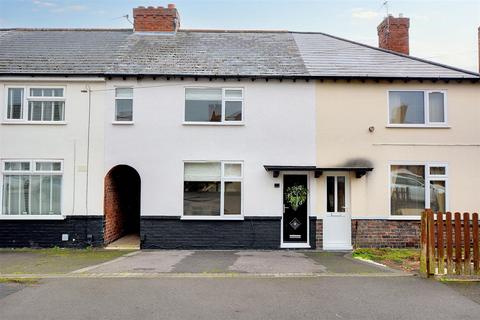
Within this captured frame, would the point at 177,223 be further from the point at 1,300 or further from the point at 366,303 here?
the point at 366,303

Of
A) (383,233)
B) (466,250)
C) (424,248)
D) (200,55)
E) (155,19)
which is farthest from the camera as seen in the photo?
(155,19)

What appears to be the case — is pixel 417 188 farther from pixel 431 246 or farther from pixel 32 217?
pixel 32 217

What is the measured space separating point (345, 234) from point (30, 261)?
30.5ft

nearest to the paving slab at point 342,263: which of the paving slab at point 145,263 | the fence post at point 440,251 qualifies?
the fence post at point 440,251

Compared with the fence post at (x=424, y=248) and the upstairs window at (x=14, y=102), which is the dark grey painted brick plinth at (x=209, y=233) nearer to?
the upstairs window at (x=14, y=102)

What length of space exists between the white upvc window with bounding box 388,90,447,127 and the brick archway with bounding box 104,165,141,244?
30.4 ft

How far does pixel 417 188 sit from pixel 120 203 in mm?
10367

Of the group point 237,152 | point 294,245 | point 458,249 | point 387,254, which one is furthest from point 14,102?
point 458,249

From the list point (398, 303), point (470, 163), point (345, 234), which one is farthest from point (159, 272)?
point (470, 163)

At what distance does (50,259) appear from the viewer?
12086 mm

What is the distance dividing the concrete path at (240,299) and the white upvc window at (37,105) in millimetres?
7373

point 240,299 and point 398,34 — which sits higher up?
point 398,34

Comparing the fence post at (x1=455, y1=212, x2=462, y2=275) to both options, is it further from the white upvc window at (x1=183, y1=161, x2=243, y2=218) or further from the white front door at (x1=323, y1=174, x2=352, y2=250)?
the white upvc window at (x1=183, y1=161, x2=243, y2=218)

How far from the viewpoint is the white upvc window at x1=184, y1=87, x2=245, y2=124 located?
14.8 m
